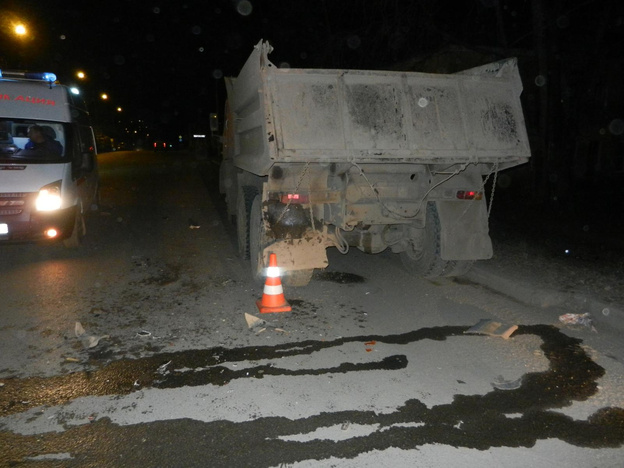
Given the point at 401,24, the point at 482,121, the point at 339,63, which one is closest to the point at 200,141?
the point at 339,63

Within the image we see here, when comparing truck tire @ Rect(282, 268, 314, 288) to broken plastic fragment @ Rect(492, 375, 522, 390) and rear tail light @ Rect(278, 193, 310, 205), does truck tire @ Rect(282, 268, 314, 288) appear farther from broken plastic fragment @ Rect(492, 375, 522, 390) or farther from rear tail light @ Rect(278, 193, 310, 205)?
broken plastic fragment @ Rect(492, 375, 522, 390)

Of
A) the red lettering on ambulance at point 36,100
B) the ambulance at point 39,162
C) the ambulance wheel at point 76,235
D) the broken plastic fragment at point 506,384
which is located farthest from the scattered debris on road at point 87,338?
the red lettering on ambulance at point 36,100

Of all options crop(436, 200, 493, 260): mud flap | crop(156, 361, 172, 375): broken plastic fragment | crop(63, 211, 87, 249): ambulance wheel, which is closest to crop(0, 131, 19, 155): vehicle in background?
crop(63, 211, 87, 249): ambulance wheel

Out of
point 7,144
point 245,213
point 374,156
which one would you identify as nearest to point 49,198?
point 7,144

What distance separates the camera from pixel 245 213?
7426mm

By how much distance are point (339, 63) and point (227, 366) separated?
14.5 metres

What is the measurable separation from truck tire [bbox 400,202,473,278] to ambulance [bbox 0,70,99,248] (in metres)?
5.27

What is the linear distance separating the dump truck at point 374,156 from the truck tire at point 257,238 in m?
0.03

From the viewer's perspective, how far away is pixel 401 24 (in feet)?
43.8

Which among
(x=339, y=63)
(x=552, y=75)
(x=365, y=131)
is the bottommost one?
(x=365, y=131)

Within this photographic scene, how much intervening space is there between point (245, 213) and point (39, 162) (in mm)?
3085

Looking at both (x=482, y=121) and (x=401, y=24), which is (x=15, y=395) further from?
(x=401, y=24)

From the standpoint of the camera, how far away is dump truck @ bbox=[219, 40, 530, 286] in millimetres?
5375

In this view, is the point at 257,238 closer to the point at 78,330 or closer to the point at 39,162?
the point at 78,330
